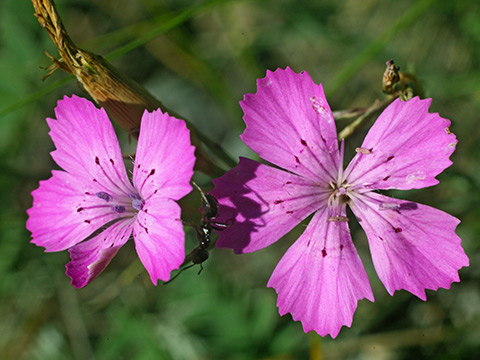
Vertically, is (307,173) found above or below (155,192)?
below

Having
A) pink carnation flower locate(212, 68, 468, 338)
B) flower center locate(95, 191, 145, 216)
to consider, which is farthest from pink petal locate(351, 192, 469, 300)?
flower center locate(95, 191, 145, 216)

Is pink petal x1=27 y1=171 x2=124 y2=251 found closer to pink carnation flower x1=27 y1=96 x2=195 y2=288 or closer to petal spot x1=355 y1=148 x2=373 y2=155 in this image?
pink carnation flower x1=27 y1=96 x2=195 y2=288

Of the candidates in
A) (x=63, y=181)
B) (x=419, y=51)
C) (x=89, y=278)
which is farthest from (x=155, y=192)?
(x=419, y=51)

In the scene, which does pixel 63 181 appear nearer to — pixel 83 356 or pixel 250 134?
pixel 250 134

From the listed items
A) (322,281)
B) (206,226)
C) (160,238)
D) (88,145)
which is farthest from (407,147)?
(88,145)

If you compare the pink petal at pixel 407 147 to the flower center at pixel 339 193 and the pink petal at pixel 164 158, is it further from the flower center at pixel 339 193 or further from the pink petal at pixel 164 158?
the pink petal at pixel 164 158
